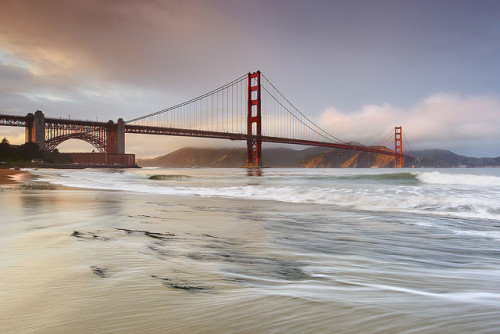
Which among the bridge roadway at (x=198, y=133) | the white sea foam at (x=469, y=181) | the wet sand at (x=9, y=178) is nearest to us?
the wet sand at (x=9, y=178)

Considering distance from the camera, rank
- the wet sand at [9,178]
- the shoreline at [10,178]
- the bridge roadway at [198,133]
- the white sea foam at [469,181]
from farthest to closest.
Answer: the bridge roadway at [198,133], the white sea foam at [469,181], the wet sand at [9,178], the shoreline at [10,178]

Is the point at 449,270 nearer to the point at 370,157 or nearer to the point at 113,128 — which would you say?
the point at 113,128

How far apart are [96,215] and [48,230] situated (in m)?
1.20

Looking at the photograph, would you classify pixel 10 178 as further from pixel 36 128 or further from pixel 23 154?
pixel 36 128

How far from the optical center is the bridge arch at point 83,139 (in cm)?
5059

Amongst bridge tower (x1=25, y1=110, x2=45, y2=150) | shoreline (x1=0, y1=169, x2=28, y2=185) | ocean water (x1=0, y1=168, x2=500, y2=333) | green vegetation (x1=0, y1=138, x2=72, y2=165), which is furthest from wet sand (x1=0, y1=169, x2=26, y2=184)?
bridge tower (x1=25, y1=110, x2=45, y2=150)

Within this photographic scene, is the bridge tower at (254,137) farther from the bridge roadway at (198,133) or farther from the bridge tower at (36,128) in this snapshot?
the bridge tower at (36,128)

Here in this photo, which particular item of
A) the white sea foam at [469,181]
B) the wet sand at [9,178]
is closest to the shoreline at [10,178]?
the wet sand at [9,178]

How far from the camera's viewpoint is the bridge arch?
50.6m

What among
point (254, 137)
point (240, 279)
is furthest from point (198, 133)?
point (240, 279)

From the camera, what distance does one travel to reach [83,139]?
53.4 meters

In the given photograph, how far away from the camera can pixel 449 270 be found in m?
2.12

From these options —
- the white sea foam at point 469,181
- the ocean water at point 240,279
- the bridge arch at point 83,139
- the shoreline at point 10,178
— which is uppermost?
the bridge arch at point 83,139

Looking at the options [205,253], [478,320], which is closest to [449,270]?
[478,320]
